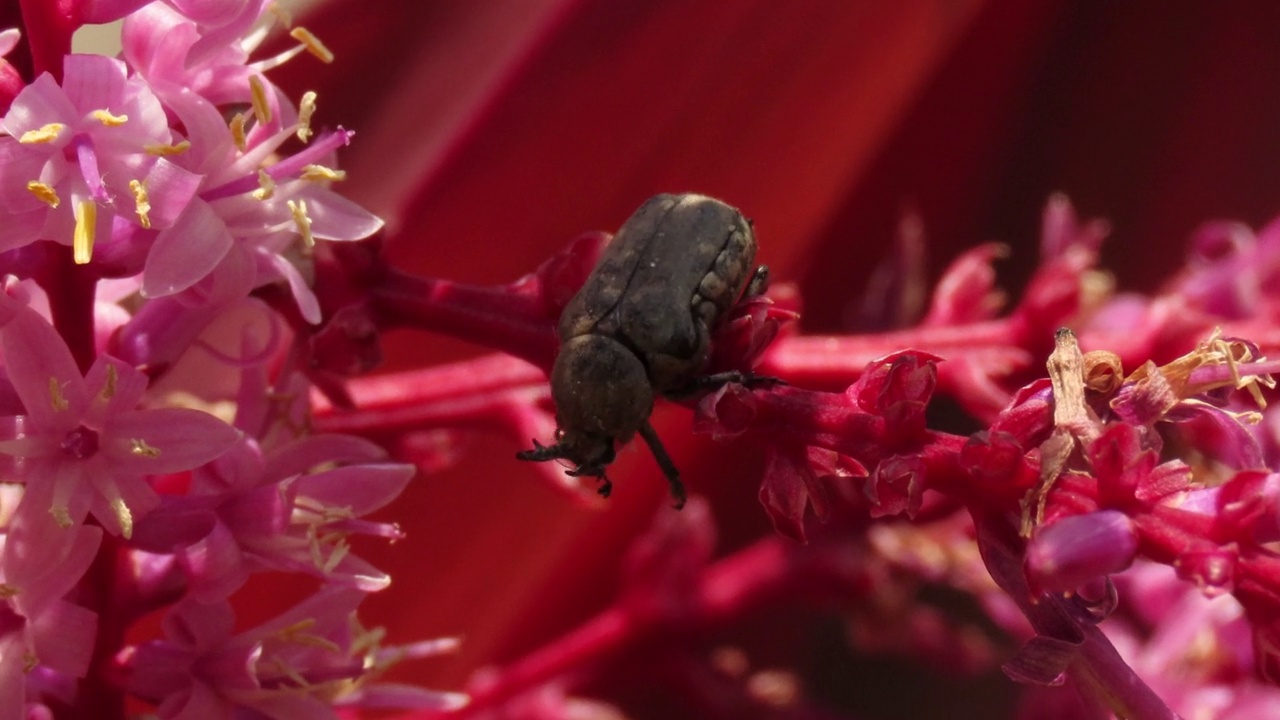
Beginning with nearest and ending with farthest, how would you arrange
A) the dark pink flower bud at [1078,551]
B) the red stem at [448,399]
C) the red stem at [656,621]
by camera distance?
the dark pink flower bud at [1078,551] → the red stem at [448,399] → the red stem at [656,621]

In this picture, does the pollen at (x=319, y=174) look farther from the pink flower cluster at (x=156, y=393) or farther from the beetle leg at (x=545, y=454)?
the beetle leg at (x=545, y=454)

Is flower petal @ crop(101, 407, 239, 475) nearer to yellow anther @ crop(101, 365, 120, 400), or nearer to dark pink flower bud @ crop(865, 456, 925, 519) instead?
yellow anther @ crop(101, 365, 120, 400)

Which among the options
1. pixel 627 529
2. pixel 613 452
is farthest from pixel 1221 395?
pixel 627 529

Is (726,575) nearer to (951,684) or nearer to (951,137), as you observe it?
(951,684)

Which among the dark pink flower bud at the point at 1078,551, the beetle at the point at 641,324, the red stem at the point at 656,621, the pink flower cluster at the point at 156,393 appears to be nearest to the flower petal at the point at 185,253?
the pink flower cluster at the point at 156,393

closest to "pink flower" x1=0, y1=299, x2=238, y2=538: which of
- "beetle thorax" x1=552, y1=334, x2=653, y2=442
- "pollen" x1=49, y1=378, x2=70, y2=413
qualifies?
"pollen" x1=49, y1=378, x2=70, y2=413
